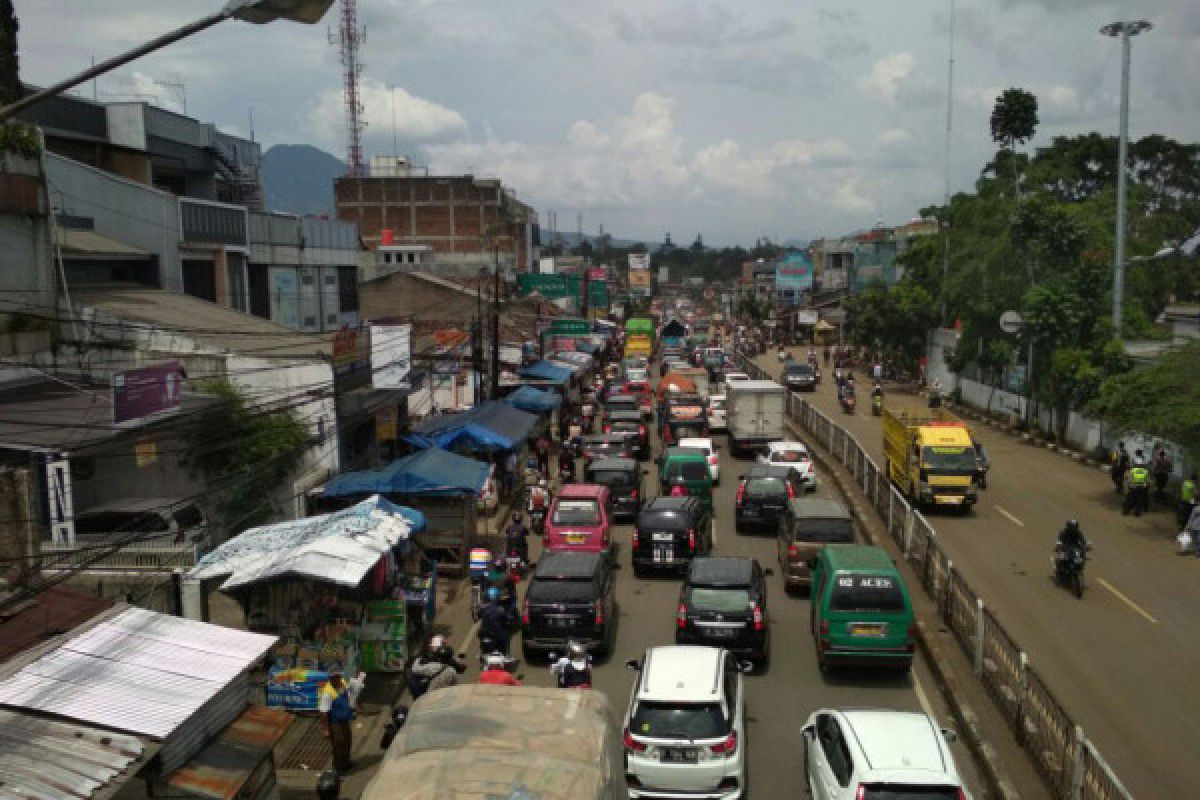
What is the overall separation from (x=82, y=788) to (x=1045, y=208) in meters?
40.1

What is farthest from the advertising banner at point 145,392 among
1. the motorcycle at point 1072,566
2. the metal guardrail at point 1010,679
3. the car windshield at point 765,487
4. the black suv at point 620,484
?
the motorcycle at point 1072,566

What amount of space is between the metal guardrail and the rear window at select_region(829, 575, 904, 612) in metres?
1.26

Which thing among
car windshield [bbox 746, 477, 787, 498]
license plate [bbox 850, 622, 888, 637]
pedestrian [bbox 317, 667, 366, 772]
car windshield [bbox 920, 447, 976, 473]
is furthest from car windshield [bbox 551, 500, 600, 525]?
car windshield [bbox 920, 447, 976, 473]

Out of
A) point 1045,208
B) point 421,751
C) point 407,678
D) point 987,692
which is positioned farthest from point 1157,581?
point 1045,208

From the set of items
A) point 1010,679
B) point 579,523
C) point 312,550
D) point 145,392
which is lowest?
point 1010,679

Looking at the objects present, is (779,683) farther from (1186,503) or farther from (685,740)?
(1186,503)

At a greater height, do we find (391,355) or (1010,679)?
(391,355)

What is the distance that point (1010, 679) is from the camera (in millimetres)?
13594

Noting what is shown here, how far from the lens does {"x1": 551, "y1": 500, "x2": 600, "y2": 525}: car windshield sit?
2217 centimetres

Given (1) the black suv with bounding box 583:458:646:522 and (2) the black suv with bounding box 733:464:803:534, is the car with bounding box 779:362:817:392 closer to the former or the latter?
(1) the black suv with bounding box 583:458:646:522

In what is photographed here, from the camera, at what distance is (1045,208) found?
40156mm

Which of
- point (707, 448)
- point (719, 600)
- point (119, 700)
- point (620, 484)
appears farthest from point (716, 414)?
point (119, 700)

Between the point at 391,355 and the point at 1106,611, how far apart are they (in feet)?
58.2

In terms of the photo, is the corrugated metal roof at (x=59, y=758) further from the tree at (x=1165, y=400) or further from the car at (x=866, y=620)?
the tree at (x=1165, y=400)
